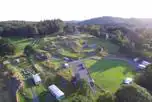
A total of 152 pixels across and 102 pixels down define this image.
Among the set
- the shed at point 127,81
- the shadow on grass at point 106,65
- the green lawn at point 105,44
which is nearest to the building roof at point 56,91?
the shadow on grass at point 106,65

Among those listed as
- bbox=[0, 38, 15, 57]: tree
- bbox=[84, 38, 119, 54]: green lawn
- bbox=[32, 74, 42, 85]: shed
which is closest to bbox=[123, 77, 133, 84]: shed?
bbox=[32, 74, 42, 85]: shed

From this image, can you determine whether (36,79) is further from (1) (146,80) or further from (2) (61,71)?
(1) (146,80)

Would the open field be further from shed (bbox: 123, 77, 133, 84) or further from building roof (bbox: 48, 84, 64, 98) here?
shed (bbox: 123, 77, 133, 84)

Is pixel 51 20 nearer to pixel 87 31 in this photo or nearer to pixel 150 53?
pixel 87 31

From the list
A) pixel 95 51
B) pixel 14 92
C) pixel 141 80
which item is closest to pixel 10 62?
pixel 14 92

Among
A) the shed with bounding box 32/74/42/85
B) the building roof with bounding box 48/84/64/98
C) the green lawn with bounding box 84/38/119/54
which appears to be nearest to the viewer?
the building roof with bounding box 48/84/64/98

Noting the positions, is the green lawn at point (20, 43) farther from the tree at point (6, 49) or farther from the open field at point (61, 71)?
the open field at point (61, 71)

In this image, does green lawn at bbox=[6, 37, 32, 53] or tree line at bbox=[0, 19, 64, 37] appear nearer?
green lawn at bbox=[6, 37, 32, 53]
